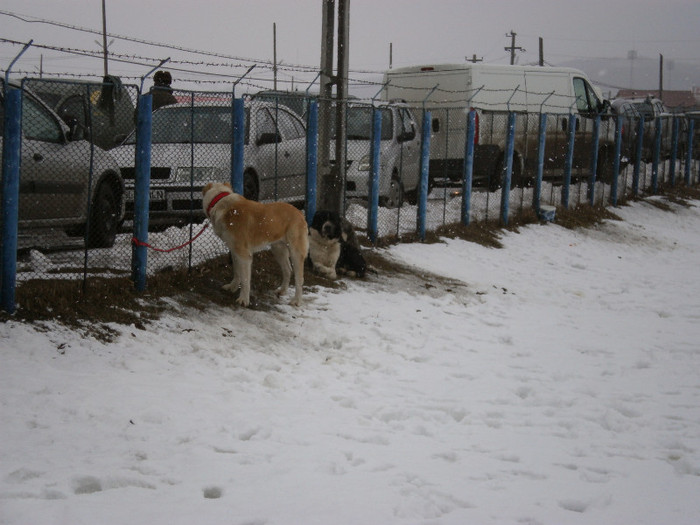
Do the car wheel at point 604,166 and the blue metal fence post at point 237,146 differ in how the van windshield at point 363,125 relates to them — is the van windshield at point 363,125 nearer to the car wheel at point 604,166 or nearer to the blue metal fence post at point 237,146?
the blue metal fence post at point 237,146

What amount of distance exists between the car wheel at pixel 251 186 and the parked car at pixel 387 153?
76.8 inches

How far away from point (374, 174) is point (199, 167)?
8.31 feet

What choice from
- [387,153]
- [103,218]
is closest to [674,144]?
[387,153]

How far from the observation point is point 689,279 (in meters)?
11.9

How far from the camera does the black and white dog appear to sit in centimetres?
873

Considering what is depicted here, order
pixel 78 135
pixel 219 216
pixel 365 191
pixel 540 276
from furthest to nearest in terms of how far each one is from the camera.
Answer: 1. pixel 365 191
2. pixel 540 276
3. pixel 78 135
4. pixel 219 216

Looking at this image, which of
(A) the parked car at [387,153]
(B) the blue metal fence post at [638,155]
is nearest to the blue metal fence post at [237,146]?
(A) the parked car at [387,153]

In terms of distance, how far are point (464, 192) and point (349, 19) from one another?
4.00 metres

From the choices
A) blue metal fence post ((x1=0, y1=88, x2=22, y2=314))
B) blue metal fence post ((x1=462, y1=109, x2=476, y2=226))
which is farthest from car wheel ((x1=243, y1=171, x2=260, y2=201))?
blue metal fence post ((x1=462, y1=109, x2=476, y2=226))

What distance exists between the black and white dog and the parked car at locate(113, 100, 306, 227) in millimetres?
682

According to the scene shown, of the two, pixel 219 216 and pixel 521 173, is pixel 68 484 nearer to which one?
pixel 219 216

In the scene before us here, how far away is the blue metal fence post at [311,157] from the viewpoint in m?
8.91

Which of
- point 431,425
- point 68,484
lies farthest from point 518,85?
point 68,484

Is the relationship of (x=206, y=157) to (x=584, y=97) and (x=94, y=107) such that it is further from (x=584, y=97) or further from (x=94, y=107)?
(x=584, y=97)
